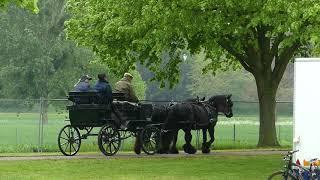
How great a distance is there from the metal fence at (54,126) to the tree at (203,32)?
246cm

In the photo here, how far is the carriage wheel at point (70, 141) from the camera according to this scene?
22.0m

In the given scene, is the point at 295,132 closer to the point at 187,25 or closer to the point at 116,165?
the point at 116,165

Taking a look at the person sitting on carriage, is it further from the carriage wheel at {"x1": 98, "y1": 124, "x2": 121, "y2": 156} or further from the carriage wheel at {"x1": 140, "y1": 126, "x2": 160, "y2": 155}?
the carriage wheel at {"x1": 140, "y1": 126, "x2": 160, "y2": 155}

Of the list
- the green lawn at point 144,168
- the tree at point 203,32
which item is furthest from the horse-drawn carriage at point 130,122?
the tree at point 203,32

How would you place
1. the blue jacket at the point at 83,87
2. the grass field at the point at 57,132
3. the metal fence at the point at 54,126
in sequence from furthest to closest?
the grass field at the point at 57,132, the metal fence at the point at 54,126, the blue jacket at the point at 83,87

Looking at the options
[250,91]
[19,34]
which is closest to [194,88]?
[250,91]

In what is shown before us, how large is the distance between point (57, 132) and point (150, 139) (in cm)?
1257

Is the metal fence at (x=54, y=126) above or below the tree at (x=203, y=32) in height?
below

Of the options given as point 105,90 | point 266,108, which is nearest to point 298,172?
point 105,90

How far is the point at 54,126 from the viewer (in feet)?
114

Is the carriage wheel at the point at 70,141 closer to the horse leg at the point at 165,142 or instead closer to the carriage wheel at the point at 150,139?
the carriage wheel at the point at 150,139

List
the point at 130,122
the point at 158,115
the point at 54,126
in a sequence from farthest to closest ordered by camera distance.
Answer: the point at 54,126 < the point at 158,115 < the point at 130,122

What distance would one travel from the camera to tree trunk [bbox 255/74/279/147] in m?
30.4

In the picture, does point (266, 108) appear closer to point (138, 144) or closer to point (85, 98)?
point (138, 144)
